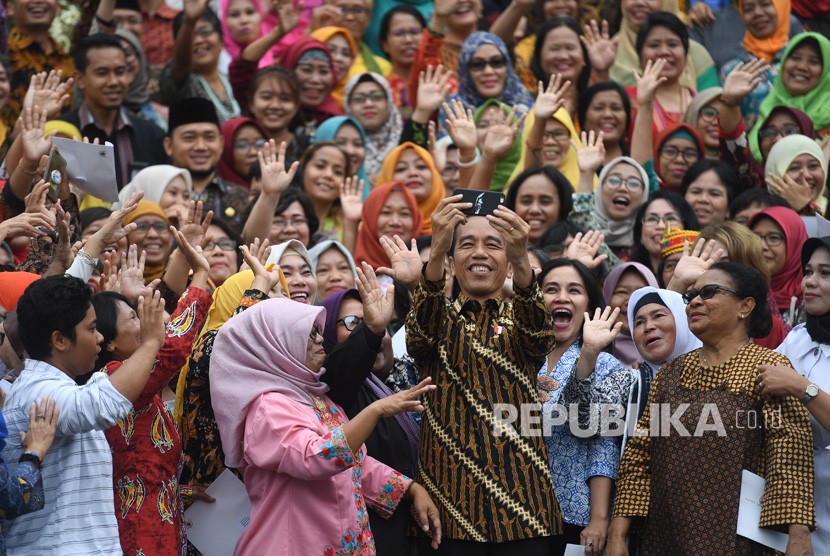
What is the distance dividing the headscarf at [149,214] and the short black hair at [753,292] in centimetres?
323

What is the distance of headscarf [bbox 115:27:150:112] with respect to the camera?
31.6ft

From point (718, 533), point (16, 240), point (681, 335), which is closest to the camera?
point (718, 533)

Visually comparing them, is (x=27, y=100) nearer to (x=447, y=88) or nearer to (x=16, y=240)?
(x=16, y=240)

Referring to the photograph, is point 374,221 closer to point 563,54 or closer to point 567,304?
point 567,304

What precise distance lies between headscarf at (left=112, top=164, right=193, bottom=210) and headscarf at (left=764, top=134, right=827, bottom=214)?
3.70 metres

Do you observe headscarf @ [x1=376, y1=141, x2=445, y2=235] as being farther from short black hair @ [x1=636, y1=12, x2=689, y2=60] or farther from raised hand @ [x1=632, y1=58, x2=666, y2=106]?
short black hair @ [x1=636, y1=12, x2=689, y2=60]

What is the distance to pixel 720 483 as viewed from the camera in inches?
209

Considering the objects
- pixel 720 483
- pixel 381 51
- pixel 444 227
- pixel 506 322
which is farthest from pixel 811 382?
pixel 381 51

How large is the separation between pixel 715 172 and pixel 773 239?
847 millimetres

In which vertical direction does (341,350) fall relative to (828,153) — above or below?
below

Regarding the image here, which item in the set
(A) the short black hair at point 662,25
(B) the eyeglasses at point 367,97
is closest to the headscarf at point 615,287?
(B) the eyeglasses at point 367,97

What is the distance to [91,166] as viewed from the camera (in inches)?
249

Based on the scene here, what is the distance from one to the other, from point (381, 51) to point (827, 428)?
672 centimetres

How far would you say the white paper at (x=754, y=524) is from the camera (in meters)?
5.25
